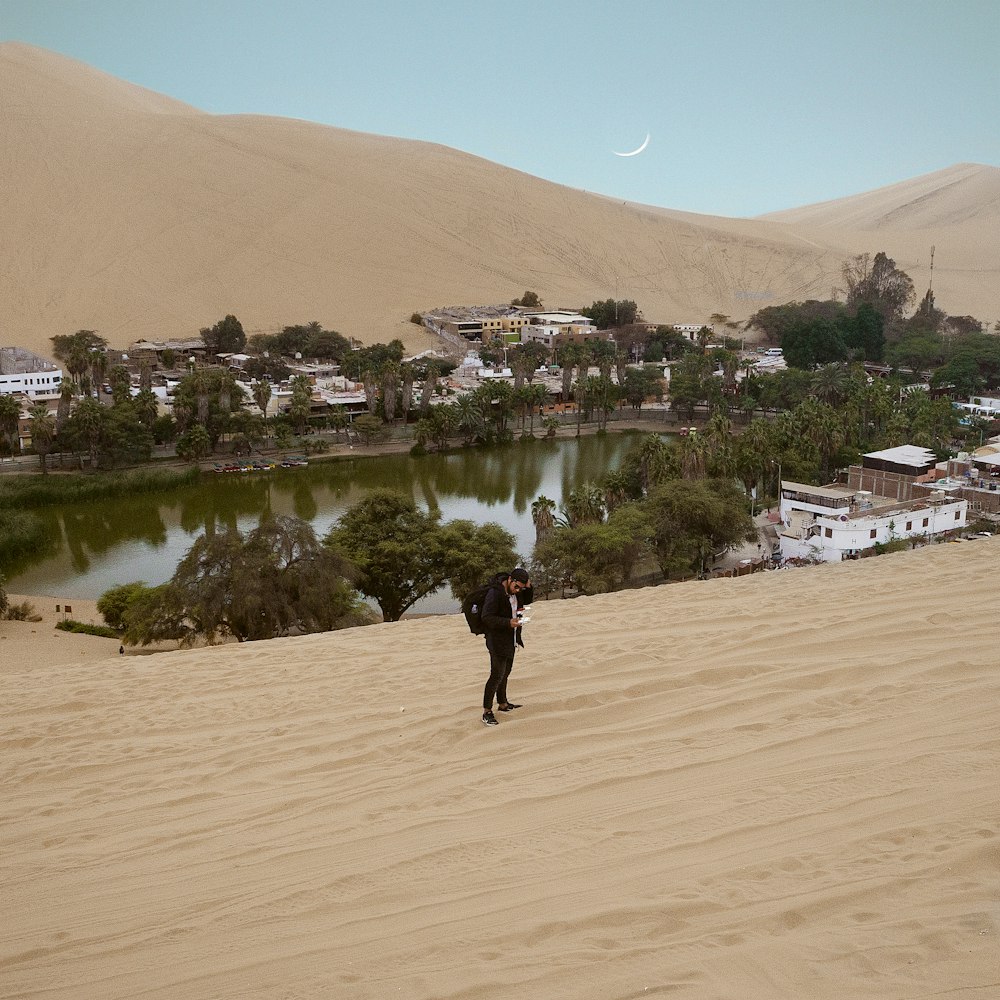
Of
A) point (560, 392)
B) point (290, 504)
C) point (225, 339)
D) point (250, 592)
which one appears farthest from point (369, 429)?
point (250, 592)

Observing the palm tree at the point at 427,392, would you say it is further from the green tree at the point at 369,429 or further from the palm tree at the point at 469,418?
the green tree at the point at 369,429

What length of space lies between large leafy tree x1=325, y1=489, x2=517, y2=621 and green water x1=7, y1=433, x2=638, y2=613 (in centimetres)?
105

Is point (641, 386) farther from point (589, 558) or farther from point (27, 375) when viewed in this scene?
point (589, 558)

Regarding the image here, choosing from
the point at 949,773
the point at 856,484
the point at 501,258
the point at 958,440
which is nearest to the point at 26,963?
the point at 949,773

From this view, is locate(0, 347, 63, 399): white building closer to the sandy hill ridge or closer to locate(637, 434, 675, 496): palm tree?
the sandy hill ridge

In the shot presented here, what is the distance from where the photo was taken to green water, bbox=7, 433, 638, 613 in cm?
2784

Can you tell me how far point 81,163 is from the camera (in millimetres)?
101625

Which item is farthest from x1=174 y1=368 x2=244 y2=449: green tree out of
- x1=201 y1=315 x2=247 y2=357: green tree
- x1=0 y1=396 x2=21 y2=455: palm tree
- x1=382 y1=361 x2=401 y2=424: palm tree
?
x1=201 y1=315 x2=247 y2=357: green tree

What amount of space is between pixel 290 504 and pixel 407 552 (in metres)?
15.8

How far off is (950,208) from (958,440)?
129786mm

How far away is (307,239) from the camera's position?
3861 inches

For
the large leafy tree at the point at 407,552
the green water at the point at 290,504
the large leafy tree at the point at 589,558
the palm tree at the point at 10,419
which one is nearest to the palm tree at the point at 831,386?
the green water at the point at 290,504

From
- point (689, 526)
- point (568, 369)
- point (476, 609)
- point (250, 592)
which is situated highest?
point (568, 369)

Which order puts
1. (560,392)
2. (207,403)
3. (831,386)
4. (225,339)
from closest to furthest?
(207,403) → (831,386) → (560,392) → (225,339)
